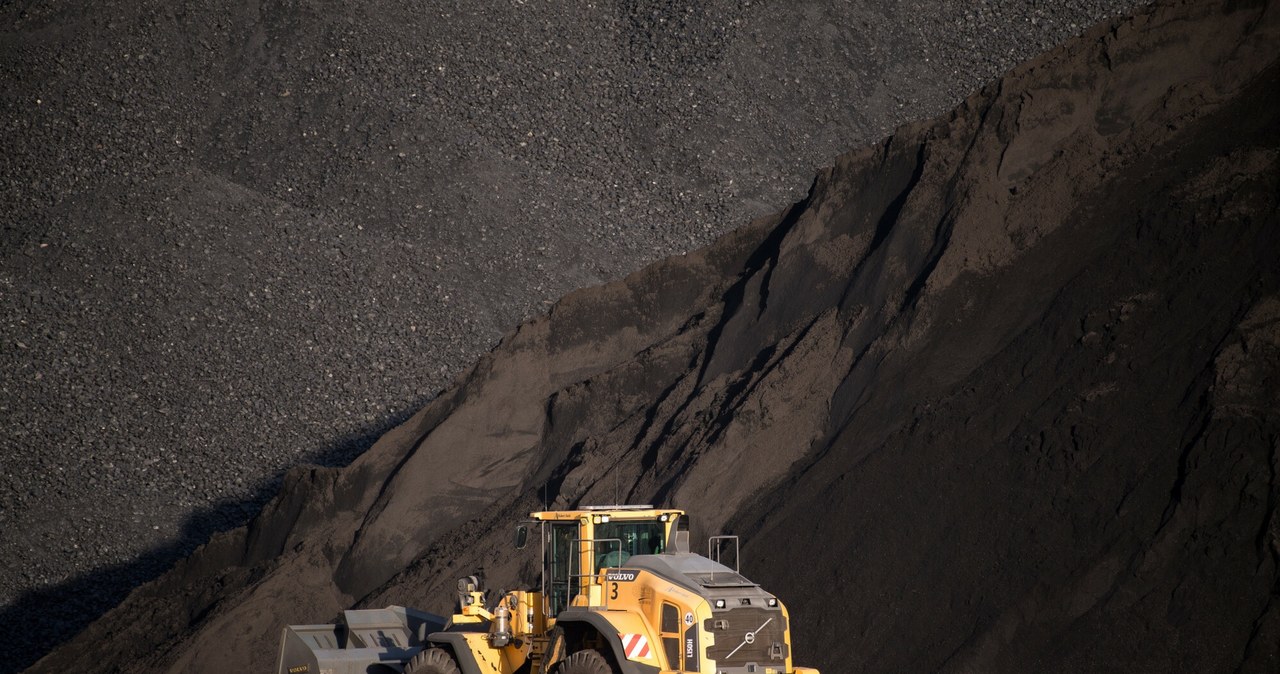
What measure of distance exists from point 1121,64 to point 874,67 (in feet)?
50.1

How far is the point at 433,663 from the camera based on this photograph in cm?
1229

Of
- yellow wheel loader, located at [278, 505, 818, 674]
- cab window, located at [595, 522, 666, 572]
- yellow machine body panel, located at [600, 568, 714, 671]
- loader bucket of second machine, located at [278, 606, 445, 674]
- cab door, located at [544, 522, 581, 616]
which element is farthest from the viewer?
loader bucket of second machine, located at [278, 606, 445, 674]

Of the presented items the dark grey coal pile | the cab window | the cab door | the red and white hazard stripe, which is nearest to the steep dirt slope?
the cab window

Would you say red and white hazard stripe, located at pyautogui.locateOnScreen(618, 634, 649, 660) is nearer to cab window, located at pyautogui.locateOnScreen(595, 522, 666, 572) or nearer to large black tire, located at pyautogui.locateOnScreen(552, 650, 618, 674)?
large black tire, located at pyautogui.locateOnScreen(552, 650, 618, 674)

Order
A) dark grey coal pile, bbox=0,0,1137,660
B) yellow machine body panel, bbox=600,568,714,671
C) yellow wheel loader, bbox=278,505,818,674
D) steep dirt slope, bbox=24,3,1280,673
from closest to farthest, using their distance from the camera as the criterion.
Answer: yellow machine body panel, bbox=600,568,714,671, yellow wheel loader, bbox=278,505,818,674, steep dirt slope, bbox=24,3,1280,673, dark grey coal pile, bbox=0,0,1137,660

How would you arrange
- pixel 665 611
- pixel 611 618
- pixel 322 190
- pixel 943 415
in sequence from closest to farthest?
pixel 665 611 < pixel 611 618 < pixel 943 415 < pixel 322 190

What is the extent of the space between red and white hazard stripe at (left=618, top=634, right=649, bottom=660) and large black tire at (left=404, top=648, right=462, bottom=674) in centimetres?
243

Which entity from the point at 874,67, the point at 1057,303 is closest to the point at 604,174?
the point at 874,67

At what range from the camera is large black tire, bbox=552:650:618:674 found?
10464mm

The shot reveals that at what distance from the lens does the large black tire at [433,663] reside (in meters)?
12.3

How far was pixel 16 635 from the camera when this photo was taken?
24.0m

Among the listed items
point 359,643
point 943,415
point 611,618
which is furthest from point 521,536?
point 943,415

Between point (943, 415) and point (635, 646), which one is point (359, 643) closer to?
point (635, 646)

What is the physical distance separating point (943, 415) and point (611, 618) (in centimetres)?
617
